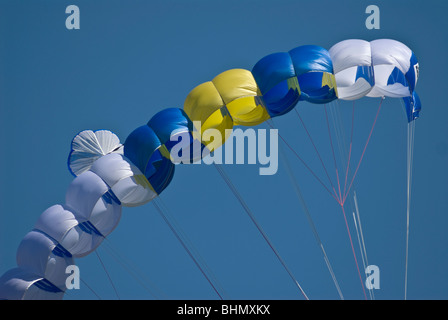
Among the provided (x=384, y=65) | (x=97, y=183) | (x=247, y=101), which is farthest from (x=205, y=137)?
(x=384, y=65)

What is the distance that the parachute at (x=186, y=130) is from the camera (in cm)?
1433

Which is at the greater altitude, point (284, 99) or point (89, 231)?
point (284, 99)

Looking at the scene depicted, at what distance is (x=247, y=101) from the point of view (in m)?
14.9

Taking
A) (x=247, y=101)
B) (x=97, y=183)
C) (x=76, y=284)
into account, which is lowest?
(x=76, y=284)

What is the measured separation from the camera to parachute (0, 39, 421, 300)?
1433 cm

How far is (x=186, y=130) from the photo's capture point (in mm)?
14422
